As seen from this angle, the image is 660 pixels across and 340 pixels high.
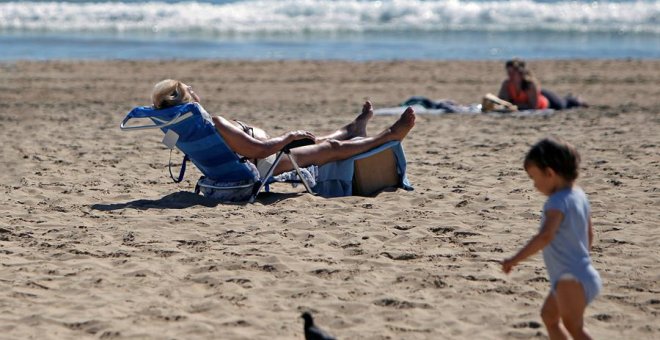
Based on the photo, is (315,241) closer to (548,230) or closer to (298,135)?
(298,135)

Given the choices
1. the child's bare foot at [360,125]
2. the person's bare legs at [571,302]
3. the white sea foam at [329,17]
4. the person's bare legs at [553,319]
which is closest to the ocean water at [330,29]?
the white sea foam at [329,17]

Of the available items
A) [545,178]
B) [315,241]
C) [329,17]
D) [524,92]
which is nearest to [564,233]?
[545,178]

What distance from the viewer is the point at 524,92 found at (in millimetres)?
12320

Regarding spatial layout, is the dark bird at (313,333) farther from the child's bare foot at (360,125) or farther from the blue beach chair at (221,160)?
the child's bare foot at (360,125)

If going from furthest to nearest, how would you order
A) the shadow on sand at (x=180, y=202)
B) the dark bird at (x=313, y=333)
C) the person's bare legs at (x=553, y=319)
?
1. the shadow on sand at (x=180, y=202)
2. the person's bare legs at (x=553, y=319)
3. the dark bird at (x=313, y=333)

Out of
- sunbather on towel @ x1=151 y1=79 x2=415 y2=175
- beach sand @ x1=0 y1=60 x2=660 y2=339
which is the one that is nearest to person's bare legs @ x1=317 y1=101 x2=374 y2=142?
sunbather on towel @ x1=151 y1=79 x2=415 y2=175

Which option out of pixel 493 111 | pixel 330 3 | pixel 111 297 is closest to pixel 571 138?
pixel 493 111

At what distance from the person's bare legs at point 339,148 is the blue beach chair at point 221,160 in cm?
4

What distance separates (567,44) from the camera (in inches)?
981

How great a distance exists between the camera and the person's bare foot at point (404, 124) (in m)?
7.55

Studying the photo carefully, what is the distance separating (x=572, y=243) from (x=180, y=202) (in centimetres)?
397

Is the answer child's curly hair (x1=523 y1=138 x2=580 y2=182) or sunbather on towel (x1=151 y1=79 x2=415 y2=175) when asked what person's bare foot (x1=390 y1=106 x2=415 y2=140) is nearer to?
sunbather on towel (x1=151 y1=79 x2=415 y2=175)

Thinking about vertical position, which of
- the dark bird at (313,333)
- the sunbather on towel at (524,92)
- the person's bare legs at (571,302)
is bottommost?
the sunbather on towel at (524,92)

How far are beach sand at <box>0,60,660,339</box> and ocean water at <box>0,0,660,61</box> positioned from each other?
34.0 ft
